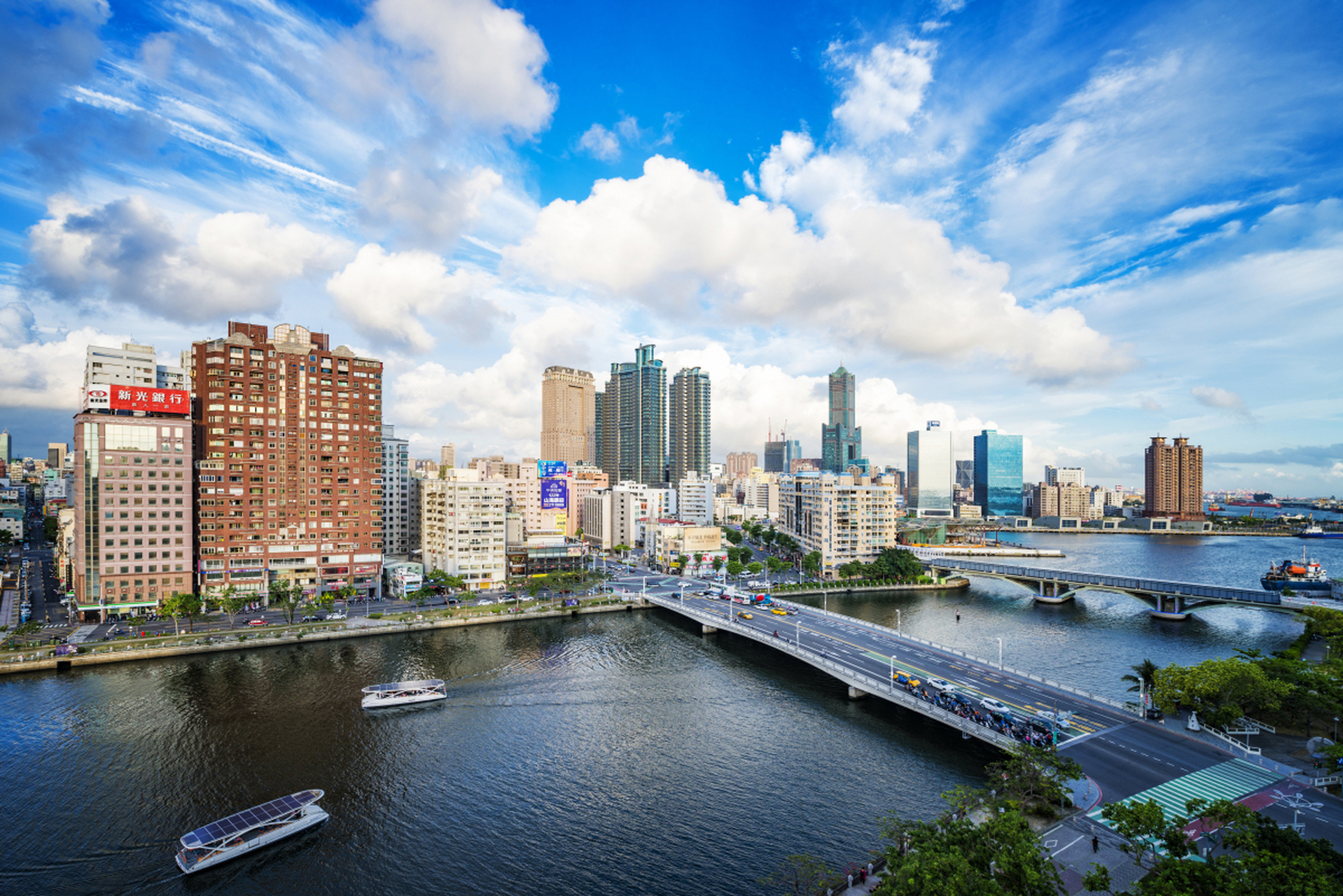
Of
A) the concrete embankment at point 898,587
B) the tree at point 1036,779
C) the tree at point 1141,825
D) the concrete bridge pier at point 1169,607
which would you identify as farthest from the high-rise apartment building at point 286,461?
the concrete bridge pier at point 1169,607

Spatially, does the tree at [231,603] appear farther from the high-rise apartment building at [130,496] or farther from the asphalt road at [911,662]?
the asphalt road at [911,662]

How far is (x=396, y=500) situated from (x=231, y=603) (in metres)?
55.0

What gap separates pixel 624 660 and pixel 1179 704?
43290mm

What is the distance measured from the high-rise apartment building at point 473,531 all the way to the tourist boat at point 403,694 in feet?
128

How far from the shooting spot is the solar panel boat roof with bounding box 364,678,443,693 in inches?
1978

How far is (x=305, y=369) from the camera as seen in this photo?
83.9 meters

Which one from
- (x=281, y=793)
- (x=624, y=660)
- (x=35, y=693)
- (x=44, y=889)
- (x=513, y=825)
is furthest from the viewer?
(x=624, y=660)

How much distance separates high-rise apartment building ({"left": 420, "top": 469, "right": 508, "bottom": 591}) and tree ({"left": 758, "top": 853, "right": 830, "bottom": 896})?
69.8 metres

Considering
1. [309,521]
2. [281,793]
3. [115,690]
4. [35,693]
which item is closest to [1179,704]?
[281,793]

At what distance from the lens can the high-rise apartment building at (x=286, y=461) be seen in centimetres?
7869

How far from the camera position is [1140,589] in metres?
84.1

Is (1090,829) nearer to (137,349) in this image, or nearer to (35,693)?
(35,693)

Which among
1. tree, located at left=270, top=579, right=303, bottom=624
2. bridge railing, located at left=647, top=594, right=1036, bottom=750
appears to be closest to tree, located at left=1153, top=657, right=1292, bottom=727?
bridge railing, located at left=647, top=594, right=1036, bottom=750

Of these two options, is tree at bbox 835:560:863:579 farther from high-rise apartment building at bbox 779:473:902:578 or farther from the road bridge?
the road bridge
